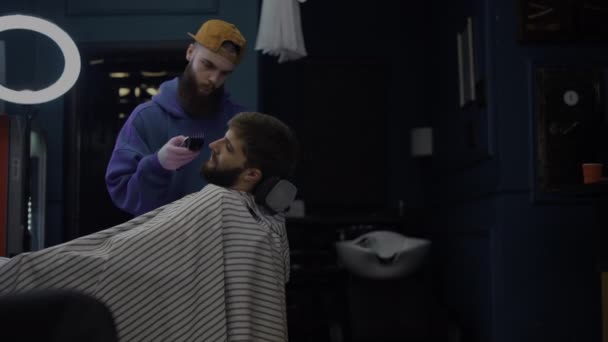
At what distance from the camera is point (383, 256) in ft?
13.3

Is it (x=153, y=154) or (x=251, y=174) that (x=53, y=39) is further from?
(x=251, y=174)

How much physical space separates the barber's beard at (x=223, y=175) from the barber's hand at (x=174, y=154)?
0.33 ft

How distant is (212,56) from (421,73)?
290 cm

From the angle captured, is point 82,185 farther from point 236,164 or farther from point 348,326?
point 236,164

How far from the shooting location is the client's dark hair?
6.63 feet

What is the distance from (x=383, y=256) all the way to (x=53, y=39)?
82.8 inches

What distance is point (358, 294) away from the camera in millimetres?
4066

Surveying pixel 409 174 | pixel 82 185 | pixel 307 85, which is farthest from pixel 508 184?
pixel 82 185

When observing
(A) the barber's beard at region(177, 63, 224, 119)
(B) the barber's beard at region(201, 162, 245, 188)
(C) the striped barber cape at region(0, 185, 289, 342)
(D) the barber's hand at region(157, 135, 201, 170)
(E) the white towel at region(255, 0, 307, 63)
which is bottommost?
(C) the striped barber cape at region(0, 185, 289, 342)

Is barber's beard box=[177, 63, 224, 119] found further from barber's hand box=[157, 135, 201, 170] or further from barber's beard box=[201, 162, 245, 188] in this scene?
barber's beard box=[201, 162, 245, 188]

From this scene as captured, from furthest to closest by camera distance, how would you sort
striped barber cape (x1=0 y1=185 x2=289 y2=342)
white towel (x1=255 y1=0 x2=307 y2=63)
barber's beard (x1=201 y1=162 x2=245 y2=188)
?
1. white towel (x1=255 y1=0 x2=307 y2=63)
2. barber's beard (x1=201 y1=162 x2=245 y2=188)
3. striped barber cape (x1=0 y1=185 x2=289 y2=342)

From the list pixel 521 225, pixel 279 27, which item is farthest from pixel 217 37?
pixel 521 225

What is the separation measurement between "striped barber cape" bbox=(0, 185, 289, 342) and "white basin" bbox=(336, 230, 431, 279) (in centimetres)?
219

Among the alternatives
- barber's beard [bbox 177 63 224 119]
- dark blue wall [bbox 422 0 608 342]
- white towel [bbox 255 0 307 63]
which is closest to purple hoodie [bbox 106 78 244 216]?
barber's beard [bbox 177 63 224 119]
